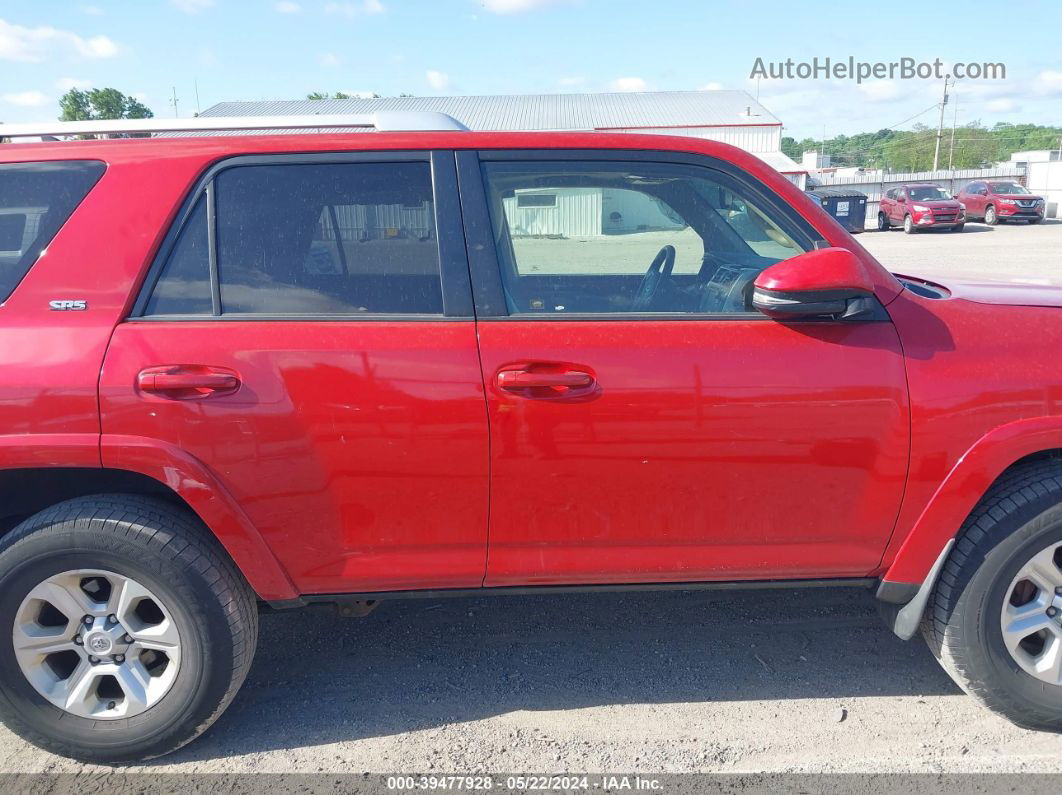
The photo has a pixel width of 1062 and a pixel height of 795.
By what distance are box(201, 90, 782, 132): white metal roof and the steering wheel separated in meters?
24.8

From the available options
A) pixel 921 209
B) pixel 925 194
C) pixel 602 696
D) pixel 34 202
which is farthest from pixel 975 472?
pixel 925 194

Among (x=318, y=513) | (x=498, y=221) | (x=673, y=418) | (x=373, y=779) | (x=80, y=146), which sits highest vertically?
(x=80, y=146)

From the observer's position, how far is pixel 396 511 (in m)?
2.48

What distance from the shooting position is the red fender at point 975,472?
2430 millimetres

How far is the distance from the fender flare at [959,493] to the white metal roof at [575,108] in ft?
83.2

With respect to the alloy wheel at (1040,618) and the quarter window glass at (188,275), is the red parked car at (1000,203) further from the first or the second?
the quarter window glass at (188,275)

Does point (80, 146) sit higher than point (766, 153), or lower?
lower

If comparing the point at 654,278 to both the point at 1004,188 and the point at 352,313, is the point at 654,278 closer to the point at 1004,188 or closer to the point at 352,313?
the point at 352,313

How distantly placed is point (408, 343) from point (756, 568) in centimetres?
132

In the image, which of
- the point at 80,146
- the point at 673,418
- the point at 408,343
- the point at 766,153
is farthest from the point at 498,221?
the point at 766,153

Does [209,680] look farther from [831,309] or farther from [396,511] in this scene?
[831,309]

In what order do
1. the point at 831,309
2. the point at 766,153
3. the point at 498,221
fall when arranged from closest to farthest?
the point at 831,309
the point at 498,221
the point at 766,153

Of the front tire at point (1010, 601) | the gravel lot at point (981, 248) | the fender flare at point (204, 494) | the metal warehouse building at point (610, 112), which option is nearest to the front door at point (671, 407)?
the front tire at point (1010, 601)

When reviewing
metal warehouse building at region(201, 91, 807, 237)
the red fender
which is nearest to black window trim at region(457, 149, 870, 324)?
the red fender
